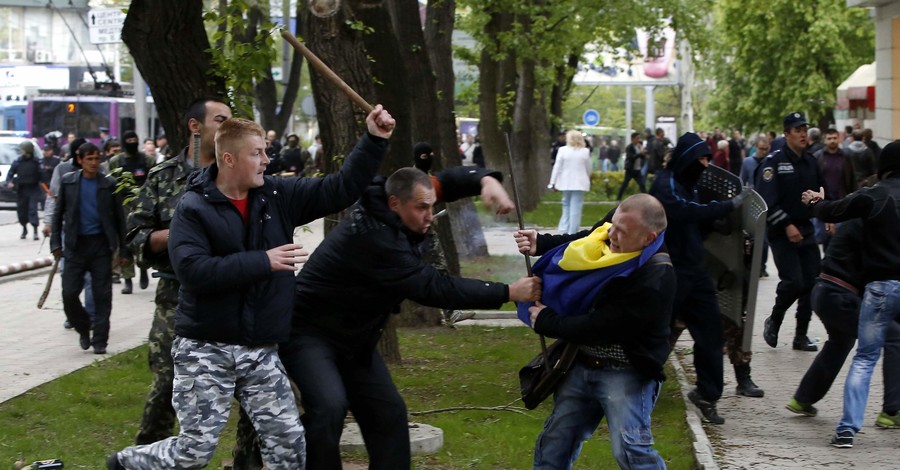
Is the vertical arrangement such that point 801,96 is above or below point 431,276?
above

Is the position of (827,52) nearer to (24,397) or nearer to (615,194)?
(615,194)

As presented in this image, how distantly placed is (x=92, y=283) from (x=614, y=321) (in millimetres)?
7706

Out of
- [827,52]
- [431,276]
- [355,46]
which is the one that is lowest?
[431,276]

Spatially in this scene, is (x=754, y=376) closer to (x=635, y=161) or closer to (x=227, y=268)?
(x=227, y=268)

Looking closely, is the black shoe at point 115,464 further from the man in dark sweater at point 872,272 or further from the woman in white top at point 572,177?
the woman in white top at point 572,177

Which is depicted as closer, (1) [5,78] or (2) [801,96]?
(1) [5,78]

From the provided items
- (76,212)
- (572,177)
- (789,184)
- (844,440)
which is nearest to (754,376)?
(789,184)

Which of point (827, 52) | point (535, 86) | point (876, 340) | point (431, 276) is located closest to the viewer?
point (431, 276)

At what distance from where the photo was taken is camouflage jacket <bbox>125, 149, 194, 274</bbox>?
6402 mm

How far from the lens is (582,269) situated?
551 cm

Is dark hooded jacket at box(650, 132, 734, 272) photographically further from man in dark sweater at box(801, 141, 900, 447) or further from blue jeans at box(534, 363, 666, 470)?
blue jeans at box(534, 363, 666, 470)

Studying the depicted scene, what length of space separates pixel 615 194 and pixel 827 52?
12.8m

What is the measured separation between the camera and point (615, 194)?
40094 millimetres

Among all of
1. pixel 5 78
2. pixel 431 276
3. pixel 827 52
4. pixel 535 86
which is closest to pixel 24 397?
pixel 431 276
